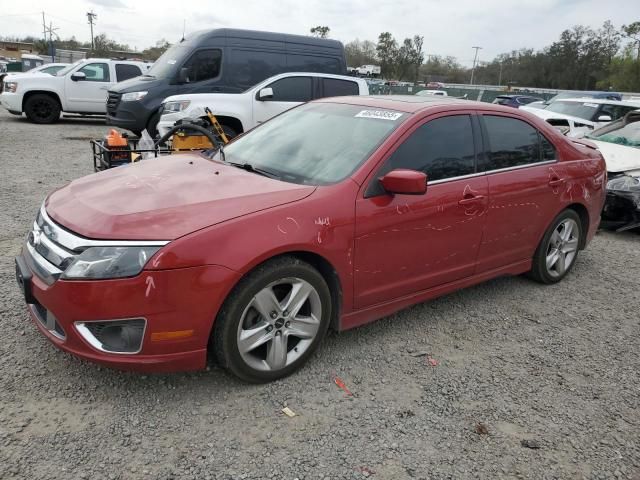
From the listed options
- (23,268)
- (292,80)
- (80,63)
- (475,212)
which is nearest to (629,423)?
(475,212)

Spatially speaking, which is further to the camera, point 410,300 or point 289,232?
point 410,300

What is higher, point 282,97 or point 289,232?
point 282,97

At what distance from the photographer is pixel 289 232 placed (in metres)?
2.72

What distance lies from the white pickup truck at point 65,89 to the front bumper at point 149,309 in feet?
41.7

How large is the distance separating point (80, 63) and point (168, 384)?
44.1 ft

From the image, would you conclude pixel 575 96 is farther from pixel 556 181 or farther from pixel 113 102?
pixel 556 181

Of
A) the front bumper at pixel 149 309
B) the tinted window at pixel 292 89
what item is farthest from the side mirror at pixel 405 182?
the tinted window at pixel 292 89

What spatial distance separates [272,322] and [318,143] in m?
1.30

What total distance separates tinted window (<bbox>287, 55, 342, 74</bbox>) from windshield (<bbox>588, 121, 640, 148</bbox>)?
16.7 ft

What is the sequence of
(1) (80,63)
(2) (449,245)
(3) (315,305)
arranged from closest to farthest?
1. (3) (315,305)
2. (2) (449,245)
3. (1) (80,63)

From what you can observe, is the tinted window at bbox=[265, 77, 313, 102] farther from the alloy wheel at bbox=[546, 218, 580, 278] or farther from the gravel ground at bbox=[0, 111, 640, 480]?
the gravel ground at bbox=[0, 111, 640, 480]

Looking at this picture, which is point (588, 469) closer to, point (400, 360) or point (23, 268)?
point (400, 360)

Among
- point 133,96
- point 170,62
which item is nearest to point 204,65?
point 170,62

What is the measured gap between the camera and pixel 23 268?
2.75 meters
